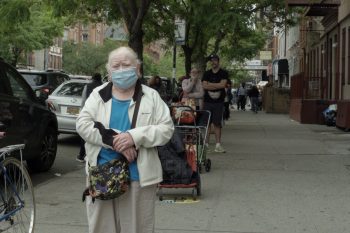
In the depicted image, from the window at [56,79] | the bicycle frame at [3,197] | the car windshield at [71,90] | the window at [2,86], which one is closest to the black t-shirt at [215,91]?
the car windshield at [71,90]

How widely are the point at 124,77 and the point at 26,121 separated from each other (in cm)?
498

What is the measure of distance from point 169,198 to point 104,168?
141 inches

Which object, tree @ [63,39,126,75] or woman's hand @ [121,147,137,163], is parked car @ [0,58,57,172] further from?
tree @ [63,39,126,75]

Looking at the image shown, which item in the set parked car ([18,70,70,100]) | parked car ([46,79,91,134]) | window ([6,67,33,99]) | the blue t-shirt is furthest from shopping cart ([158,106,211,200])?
parked car ([18,70,70,100])

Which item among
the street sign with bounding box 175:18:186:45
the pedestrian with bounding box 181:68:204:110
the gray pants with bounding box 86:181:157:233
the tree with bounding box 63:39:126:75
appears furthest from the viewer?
the tree with bounding box 63:39:126:75

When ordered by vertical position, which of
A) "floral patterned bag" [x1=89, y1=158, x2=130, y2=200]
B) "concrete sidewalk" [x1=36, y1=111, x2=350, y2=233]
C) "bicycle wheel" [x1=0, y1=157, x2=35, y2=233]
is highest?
"floral patterned bag" [x1=89, y1=158, x2=130, y2=200]

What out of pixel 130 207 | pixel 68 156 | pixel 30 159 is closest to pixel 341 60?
pixel 68 156

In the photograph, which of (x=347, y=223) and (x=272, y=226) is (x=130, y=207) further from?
(x=347, y=223)

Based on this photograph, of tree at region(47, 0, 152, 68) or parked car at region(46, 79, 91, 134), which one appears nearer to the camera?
parked car at region(46, 79, 91, 134)

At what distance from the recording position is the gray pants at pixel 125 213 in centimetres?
400

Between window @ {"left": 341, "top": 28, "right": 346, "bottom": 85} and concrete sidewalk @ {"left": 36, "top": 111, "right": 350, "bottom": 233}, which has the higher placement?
window @ {"left": 341, "top": 28, "right": 346, "bottom": 85}

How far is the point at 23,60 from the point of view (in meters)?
56.7

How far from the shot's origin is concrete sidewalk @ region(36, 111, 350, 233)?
618cm

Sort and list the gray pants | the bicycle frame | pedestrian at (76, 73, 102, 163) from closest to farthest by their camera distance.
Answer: the gray pants, the bicycle frame, pedestrian at (76, 73, 102, 163)
